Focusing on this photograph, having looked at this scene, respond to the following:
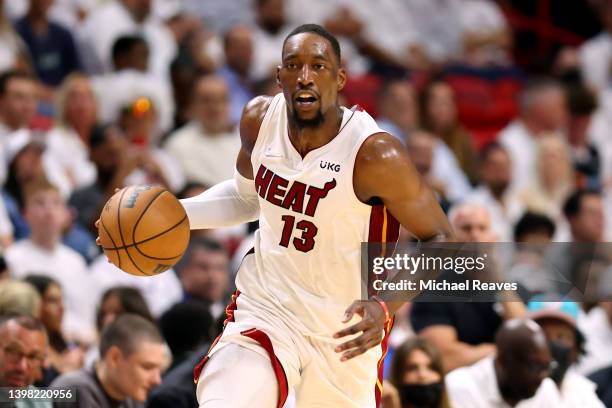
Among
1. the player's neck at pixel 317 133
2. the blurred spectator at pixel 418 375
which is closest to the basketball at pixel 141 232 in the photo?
the player's neck at pixel 317 133

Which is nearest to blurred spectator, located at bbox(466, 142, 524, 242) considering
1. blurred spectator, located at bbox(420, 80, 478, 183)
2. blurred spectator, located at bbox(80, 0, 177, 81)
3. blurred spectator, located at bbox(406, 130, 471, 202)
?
blurred spectator, located at bbox(406, 130, 471, 202)

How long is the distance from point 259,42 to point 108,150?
10.3ft

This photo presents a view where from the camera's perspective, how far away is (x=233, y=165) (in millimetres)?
10367

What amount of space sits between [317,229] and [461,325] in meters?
2.79

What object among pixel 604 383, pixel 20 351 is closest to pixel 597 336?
pixel 604 383

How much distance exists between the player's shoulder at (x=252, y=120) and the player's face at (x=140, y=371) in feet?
5.12

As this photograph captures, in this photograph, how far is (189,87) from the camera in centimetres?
1116

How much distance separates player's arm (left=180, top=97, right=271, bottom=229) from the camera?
5.54 meters

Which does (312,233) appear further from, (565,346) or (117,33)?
(117,33)

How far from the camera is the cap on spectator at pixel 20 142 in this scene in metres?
9.01

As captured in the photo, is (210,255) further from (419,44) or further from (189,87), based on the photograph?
(419,44)

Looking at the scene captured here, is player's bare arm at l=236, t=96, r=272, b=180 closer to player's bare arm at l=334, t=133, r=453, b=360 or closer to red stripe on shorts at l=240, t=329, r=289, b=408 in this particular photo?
player's bare arm at l=334, t=133, r=453, b=360

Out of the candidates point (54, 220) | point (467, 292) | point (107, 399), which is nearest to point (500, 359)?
point (467, 292)

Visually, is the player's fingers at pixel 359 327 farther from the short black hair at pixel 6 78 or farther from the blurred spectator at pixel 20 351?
the short black hair at pixel 6 78
